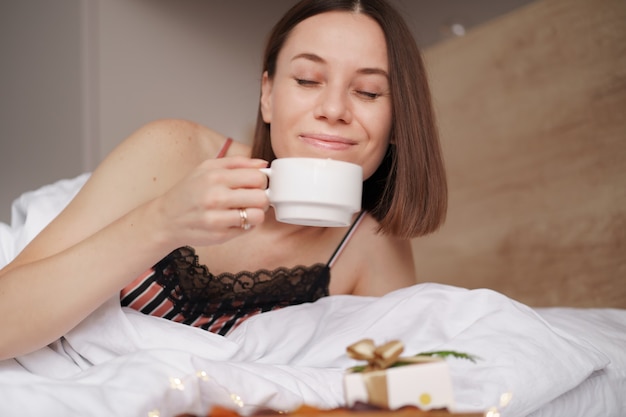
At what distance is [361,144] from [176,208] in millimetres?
441

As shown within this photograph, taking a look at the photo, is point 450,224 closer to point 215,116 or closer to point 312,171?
point 215,116

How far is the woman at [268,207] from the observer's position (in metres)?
0.81

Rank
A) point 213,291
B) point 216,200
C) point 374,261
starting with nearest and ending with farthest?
1. point 216,200
2. point 213,291
3. point 374,261

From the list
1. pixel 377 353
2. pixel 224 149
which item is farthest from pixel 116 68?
pixel 377 353

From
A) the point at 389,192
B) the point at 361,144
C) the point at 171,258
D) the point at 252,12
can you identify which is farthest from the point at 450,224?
the point at 252,12

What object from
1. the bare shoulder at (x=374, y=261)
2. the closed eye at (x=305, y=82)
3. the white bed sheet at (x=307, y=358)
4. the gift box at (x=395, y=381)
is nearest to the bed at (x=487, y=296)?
the white bed sheet at (x=307, y=358)

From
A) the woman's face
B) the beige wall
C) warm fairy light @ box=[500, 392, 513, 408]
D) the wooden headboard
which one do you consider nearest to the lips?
the woman's face

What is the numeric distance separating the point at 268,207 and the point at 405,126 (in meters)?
0.40

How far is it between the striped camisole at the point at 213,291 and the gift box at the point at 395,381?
0.63 metres

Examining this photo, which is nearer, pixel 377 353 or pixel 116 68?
pixel 377 353

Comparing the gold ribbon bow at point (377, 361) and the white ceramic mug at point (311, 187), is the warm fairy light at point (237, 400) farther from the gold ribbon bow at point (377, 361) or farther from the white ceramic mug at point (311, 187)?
the white ceramic mug at point (311, 187)

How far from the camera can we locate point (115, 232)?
2.60 ft

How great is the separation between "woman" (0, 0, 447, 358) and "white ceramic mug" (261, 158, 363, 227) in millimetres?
67

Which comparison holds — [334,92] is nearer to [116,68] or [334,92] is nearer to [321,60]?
[321,60]
